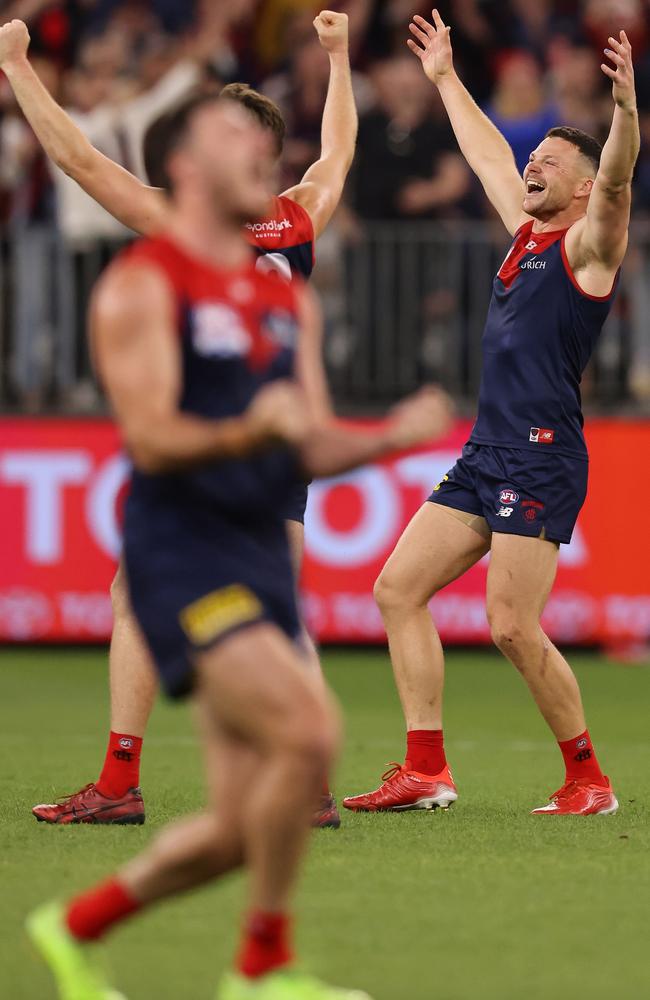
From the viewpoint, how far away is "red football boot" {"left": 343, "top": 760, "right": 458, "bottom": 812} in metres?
7.50

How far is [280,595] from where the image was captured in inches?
173

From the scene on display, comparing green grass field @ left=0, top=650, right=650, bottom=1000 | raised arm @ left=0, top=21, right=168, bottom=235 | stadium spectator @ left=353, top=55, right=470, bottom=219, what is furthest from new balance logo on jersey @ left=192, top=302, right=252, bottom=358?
stadium spectator @ left=353, top=55, right=470, bottom=219

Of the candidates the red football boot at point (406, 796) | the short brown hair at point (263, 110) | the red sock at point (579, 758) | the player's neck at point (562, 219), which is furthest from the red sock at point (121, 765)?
the player's neck at point (562, 219)

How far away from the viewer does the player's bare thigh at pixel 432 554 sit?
7.53 m

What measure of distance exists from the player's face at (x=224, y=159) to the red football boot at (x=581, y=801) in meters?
3.74

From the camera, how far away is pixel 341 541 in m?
12.9

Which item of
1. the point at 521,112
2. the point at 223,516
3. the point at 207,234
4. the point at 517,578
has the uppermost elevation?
the point at 521,112

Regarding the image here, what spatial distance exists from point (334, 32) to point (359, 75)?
21.8 ft

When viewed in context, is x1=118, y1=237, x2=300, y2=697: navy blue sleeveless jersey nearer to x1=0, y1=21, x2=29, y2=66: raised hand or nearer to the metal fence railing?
x1=0, y1=21, x2=29, y2=66: raised hand

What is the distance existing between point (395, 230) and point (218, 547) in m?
9.29

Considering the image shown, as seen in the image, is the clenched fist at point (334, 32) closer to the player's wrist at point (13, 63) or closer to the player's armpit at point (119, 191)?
the player's armpit at point (119, 191)

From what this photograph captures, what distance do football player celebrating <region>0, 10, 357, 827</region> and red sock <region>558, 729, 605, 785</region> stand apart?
3.58ft

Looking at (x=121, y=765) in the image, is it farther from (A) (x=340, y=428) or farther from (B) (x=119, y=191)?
(A) (x=340, y=428)

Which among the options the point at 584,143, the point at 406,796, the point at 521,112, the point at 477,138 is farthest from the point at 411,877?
the point at 521,112
